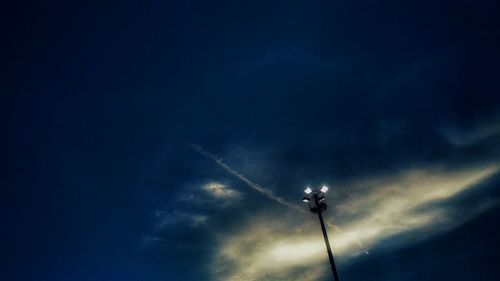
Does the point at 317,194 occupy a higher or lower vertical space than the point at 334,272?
higher

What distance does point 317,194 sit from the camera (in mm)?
20203

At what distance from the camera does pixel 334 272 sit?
57.4ft

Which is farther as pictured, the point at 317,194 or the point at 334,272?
the point at 317,194

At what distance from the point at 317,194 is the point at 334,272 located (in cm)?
491
